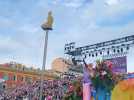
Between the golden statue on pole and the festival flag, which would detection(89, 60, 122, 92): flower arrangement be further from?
the golden statue on pole

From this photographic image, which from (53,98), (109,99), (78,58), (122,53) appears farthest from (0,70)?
(109,99)

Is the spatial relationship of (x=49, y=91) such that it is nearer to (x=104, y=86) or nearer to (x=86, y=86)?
(x=86, y=86)

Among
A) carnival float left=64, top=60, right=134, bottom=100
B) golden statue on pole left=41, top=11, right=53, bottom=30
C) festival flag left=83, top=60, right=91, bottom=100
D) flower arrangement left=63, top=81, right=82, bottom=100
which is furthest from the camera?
flower arrangement left=63, top=81, right=82, bottom=100

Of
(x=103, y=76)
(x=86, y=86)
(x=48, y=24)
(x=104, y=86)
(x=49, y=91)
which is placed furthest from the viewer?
(x=49, y=91)

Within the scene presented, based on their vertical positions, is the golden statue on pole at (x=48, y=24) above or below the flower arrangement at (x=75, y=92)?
above

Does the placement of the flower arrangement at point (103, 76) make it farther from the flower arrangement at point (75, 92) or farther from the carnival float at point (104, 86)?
the flower arrangement at point (75, 92)

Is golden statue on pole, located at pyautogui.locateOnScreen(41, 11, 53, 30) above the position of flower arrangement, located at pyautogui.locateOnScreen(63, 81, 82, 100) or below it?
above

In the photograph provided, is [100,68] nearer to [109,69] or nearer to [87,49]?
[109,69]

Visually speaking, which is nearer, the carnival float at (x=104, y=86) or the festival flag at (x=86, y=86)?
the carnival float at (x=104, y=86)

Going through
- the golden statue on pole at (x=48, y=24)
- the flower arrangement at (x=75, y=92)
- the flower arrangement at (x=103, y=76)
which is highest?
the golden statue on pole at (x=48, y=24)

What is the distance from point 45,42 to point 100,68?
3.42 meters

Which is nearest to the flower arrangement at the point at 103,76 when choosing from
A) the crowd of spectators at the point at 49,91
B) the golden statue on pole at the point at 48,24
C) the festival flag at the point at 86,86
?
the festival flag at the point at 86,86

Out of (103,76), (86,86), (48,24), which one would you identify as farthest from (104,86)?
(48,24)

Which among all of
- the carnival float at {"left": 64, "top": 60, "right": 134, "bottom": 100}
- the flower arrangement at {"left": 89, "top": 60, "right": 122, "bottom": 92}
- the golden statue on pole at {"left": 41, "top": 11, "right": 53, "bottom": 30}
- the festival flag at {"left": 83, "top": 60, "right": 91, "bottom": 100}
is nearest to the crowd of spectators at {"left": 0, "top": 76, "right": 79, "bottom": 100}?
the carnival float at {"left": 64, "top": 60, "right": 134, "bottom": 100}
